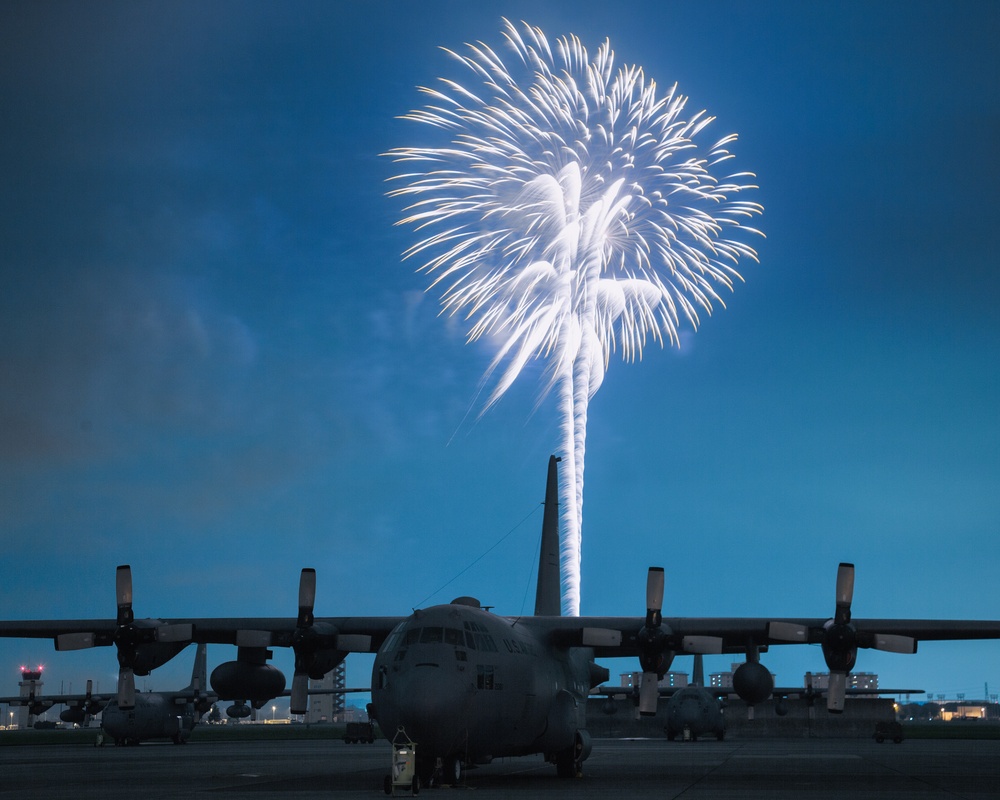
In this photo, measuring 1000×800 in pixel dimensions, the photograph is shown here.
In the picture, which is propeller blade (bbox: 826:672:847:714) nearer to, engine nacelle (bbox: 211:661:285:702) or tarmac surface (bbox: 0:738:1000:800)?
tarmac surface (bbox: 0:738:1000:800)

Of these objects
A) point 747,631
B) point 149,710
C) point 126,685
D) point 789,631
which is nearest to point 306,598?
point 126,685

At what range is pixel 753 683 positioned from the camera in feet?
91.3

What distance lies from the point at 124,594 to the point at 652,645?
14.1m

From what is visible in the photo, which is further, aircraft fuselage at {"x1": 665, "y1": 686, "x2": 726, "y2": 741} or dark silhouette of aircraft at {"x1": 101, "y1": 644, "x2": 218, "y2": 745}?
aircraft fuselage at {"x1": 665, "y1": 686, "x2": 726, "y2": 741}

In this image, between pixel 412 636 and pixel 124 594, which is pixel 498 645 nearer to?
pixel 412 636

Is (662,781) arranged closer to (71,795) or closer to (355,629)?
(355,629)

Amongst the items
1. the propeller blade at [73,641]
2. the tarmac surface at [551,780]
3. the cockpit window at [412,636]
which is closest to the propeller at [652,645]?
the tarmac surface at [551,780]

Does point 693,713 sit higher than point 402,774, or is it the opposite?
point 402,774

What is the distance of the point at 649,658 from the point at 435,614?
697 centimetres

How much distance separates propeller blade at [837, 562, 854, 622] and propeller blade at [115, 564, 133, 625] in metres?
18.7

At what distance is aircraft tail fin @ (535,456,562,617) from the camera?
109 ft

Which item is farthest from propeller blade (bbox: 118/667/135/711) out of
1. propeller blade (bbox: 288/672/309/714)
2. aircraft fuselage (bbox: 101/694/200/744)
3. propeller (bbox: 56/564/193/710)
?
aircraft fuselage (bbox: 101/694/200/744)

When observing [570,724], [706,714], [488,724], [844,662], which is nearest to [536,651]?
[570,724]

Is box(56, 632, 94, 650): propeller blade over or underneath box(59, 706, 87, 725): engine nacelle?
over
